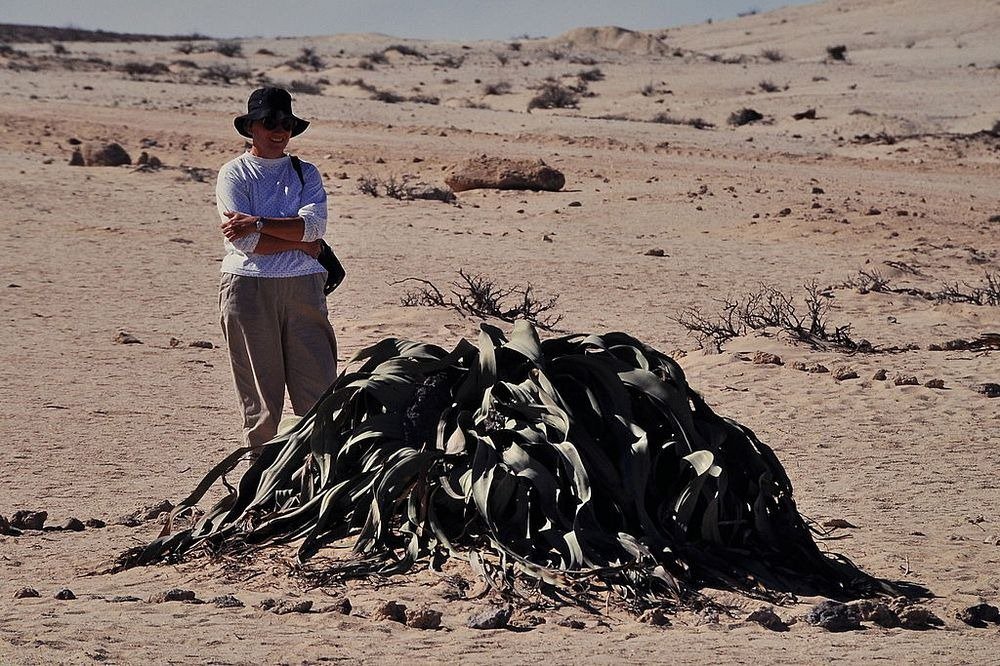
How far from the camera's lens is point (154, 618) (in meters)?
4.01

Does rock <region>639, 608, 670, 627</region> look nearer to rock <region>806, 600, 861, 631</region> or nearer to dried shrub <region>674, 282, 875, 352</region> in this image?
rock <region>806, 600, 861, 631</region>

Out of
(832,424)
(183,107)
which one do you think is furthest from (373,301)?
(183,107)

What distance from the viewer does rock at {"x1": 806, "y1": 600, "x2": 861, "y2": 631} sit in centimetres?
407

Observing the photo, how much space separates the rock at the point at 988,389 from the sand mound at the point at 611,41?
42633mm

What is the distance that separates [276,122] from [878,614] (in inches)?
104

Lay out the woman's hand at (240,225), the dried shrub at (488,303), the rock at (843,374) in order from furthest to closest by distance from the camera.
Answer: the dried shrub at (488,303), the rock at (843,374), the woman's hand at (240,225)

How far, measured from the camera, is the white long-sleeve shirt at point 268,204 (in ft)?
17.7

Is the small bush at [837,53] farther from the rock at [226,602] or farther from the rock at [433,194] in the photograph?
the rock at [226,602]

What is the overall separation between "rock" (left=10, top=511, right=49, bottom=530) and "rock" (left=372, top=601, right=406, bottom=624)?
1.87 metres

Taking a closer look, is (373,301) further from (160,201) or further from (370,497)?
(370,497)

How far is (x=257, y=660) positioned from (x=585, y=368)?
1.59 meters

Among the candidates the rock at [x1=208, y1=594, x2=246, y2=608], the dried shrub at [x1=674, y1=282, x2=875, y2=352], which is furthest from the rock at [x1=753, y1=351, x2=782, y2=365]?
the rock at [x1=208, y1=594, x2=246, y2=608]

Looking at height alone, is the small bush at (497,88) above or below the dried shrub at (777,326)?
above

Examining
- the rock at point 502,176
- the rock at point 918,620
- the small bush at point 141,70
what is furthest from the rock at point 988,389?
the small bush at point 141,70
